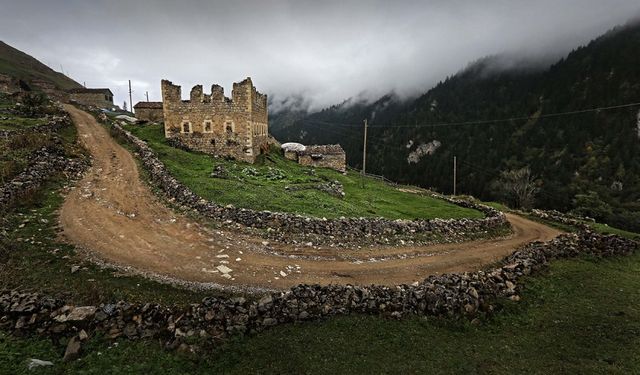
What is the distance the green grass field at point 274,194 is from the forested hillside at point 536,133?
198 feet

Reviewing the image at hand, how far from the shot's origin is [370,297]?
1142 cm

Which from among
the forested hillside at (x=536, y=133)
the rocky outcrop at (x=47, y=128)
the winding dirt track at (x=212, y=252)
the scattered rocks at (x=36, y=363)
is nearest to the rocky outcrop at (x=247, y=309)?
the scattered rocks at (x=36, y=363)

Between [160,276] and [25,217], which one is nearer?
[160,276]

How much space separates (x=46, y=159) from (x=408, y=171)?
12524 centimetres

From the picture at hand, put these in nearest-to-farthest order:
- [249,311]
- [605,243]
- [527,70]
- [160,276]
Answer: [249,311] < [160,276] < [605,243] < [527,70]

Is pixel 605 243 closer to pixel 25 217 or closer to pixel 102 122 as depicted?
pixel 25 217

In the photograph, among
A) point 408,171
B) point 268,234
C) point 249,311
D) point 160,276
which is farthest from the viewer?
point 408,171

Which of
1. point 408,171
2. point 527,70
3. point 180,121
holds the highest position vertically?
point 527,70

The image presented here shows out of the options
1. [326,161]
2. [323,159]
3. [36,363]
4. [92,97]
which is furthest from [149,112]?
[36,363]

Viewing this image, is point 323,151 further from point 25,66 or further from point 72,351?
point 25,66

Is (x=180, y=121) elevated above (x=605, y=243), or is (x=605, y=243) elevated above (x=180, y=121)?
(x=180, y=121)

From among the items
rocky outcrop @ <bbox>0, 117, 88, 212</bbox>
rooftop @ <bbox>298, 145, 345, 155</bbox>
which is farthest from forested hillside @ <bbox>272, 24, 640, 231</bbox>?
rocky outcrop @ <bbox>0, 117, 88, 212</bbox>

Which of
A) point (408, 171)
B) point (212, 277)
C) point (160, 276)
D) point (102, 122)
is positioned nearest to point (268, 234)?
point (212, 277)

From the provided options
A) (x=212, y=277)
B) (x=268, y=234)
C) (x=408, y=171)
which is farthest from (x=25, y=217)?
(x=408, y=171)
